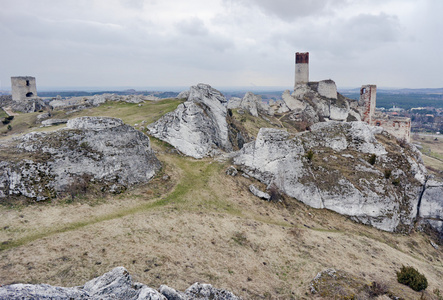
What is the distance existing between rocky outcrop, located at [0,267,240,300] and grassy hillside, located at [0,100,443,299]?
184 cm

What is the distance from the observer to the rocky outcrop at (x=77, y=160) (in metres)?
17.2

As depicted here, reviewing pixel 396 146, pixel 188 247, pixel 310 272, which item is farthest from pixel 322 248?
pixel 396 146

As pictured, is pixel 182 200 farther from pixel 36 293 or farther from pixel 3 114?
pixel 3 114

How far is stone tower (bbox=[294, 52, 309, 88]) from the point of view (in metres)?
70.0

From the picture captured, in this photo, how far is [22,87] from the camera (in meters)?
63.2

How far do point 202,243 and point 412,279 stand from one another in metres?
13.0

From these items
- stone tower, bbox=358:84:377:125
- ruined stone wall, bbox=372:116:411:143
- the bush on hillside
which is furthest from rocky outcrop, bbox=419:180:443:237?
stone tower, bbox=358:84:377:125

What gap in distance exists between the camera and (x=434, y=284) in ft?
53.1

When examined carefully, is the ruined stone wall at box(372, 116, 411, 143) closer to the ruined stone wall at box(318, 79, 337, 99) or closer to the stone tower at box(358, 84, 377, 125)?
the stone tower at box(358, 84, 377, 125)

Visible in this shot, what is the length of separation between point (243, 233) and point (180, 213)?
4948 mm

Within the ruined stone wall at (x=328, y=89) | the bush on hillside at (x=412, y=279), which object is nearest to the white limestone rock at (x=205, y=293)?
the bush on hillside at (x=412, y=279)

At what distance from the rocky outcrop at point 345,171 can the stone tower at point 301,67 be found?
46865 millimetres

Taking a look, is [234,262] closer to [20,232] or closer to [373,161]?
[20,232]

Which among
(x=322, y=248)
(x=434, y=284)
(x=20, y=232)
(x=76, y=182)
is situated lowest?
(x=434, y=284)
